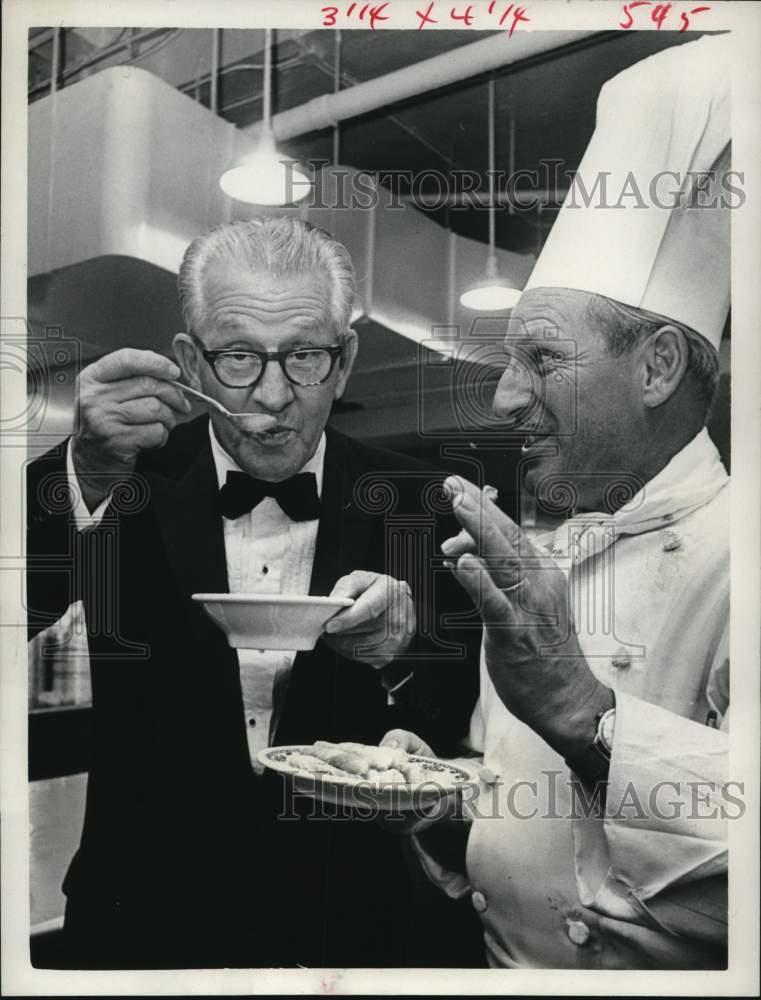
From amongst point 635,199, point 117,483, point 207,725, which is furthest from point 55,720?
point 635,199

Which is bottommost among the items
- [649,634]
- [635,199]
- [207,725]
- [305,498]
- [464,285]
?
[207,725]

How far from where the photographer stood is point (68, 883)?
6.13 ft

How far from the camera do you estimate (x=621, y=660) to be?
5.98 feet

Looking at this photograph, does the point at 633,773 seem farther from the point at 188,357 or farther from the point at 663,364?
the point at 188,357

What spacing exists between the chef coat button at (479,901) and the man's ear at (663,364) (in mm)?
1074

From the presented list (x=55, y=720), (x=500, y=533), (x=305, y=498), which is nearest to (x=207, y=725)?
(x=55, y=720)

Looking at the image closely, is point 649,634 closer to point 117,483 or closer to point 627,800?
point 627,800

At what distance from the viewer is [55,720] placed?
190 centimetres

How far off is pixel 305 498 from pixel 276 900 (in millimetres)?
838

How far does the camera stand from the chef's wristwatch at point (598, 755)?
1.81 meters

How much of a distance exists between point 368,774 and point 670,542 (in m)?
0.78

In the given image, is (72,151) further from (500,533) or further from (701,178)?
(701,178)

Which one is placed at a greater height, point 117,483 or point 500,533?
point 117,483

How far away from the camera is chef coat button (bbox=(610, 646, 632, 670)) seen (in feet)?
5.98
